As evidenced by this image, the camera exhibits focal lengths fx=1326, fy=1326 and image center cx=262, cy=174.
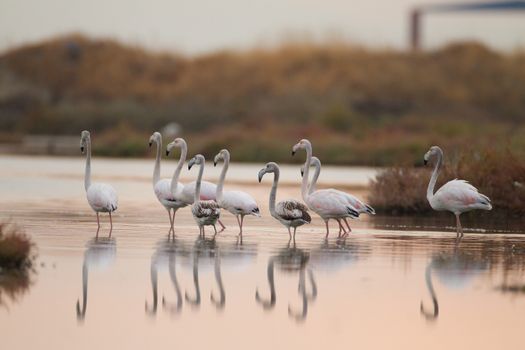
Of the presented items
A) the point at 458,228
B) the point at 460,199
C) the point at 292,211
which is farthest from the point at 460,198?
the point at 292,211

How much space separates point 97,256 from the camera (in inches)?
621

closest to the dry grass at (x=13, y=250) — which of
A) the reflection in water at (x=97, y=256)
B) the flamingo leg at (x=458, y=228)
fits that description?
the reflection in water at (x=97, y=256)

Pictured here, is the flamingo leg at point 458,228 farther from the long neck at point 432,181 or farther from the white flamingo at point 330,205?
the white flamingo at point 330,205

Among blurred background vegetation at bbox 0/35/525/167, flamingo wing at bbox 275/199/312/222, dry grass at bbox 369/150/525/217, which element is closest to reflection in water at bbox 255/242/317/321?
flamingo wing at bbox 275/199/312/222

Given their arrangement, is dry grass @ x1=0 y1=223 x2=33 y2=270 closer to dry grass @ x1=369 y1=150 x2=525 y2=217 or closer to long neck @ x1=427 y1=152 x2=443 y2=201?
long neck @ x1=427 y1=152 x2=443 y2=201

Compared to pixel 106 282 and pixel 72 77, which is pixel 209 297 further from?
pixel 72 77

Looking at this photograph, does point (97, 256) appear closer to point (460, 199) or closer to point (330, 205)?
point (330, 205)

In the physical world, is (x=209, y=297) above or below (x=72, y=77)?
below

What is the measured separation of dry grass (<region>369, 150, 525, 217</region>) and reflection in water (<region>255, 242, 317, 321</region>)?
7291 millimetres

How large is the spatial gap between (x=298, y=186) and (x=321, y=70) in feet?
121

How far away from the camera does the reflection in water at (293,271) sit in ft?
41.2

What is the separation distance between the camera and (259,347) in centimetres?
1071

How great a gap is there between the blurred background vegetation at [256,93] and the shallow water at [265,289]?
2747 cm

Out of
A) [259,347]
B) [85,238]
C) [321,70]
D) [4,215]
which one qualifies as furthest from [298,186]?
[321,70]
